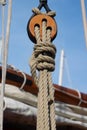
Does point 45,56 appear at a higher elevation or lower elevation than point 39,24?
lower

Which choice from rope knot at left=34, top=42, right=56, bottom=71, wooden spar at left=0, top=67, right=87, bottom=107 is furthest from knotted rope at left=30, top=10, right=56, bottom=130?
wooden spar at left=0, top=67, right=87, bottom=107

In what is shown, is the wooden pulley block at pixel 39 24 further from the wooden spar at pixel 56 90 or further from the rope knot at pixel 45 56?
the wooden spar at pixel 56 90

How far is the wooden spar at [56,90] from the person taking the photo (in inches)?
113

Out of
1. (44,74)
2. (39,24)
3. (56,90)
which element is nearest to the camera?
(44,74)

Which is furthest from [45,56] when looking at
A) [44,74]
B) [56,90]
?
[56,90]

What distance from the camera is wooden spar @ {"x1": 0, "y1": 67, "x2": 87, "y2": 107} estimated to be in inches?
113

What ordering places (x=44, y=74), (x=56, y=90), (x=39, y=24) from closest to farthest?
(x=44, y=74), (x=39, y=24), (x=56, y=90)

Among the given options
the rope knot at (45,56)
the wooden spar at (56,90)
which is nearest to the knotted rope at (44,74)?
the rope knot at (45,56)

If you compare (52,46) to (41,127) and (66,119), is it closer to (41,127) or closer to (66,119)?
(41,127)

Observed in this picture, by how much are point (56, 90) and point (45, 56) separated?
4.57ft

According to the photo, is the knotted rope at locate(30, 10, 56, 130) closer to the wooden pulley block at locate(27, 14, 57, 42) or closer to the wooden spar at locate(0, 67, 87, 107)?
the wooden pulley block at locate(27, 14, 57, 42)

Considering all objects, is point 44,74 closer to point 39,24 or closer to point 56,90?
point 39,24

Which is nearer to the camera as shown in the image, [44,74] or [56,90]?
[44,74]

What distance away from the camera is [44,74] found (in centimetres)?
170
